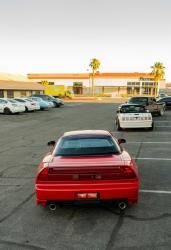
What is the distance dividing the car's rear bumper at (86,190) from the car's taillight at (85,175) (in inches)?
3.8

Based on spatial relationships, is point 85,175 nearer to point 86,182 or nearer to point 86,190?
point 86,182

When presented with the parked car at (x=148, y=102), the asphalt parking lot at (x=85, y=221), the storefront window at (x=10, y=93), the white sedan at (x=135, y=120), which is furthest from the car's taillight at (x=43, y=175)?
the storefront window at (x=10, y=93)

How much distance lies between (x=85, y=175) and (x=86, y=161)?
29 cm

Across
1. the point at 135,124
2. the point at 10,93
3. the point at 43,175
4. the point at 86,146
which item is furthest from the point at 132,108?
the point at 10,93

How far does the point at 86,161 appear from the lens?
424cm

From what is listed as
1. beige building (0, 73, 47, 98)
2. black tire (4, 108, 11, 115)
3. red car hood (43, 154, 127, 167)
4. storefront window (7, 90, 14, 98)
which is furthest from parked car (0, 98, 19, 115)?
red car hood (43, 154, 127, 167)

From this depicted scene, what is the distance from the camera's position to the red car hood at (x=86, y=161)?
412cm

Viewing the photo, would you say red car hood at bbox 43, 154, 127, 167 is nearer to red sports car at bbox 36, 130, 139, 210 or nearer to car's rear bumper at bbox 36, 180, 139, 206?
red sports car at bbox 36, 130, 139, 210

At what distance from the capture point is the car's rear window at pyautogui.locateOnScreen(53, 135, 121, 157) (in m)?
4.70

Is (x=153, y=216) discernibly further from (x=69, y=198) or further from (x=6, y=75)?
(x=6, y=75)

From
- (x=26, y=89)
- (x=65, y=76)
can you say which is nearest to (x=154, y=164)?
(x=26, y=89)

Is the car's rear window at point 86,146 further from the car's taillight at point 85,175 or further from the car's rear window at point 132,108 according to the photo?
the car's rear window at point 132,108

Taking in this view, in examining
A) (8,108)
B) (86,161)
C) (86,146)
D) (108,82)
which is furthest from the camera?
(108,82)

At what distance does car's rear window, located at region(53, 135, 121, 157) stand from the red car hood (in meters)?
0.21
